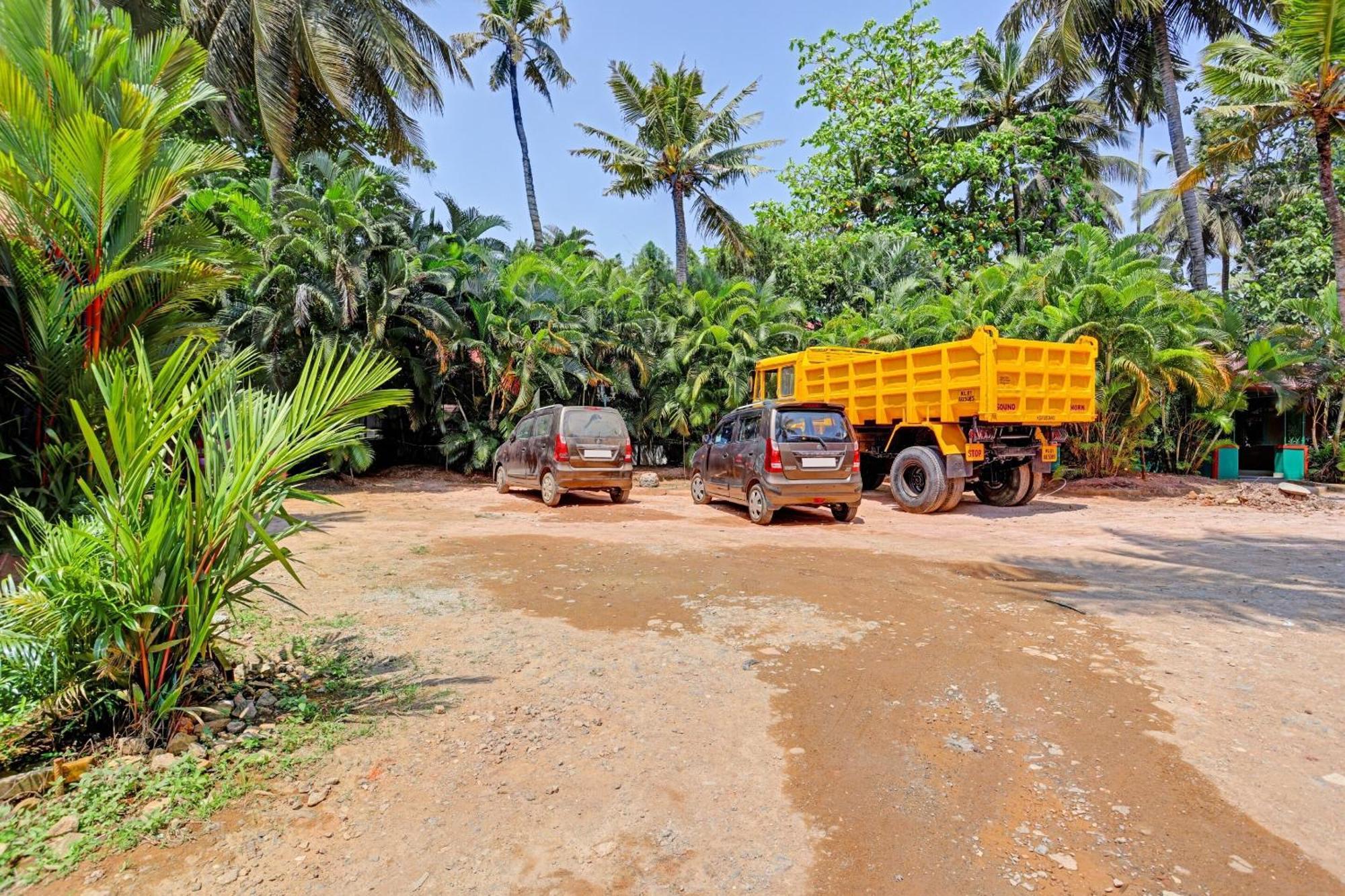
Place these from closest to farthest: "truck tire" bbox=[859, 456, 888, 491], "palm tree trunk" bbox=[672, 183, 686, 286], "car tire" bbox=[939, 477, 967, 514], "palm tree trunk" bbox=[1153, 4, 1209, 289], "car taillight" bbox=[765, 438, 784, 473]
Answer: "car taillight" bbox=[765, 438, 784, 473], "car tire" bbox=[939, 477, 967, 514], "truck tire" bbox=[859, 456, 888, 491], "palm tree trunk" bbox=[1153, 4, 1209, 289], "palm tree trunk" bbox=[672, 183, 686, 286]

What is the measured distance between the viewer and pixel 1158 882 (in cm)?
226

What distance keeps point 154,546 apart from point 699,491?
33.3 feet

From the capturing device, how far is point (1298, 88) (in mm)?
12305

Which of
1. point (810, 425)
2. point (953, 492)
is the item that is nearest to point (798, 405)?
point (810, 425)

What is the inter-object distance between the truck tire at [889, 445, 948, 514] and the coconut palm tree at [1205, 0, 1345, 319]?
29.1 ft

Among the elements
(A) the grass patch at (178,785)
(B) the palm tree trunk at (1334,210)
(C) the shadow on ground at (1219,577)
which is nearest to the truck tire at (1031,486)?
(C) the shadow on ground at (1219,577)

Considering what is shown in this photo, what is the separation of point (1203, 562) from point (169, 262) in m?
9.38

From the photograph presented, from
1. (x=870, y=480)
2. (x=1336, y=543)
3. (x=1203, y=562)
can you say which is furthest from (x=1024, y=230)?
(x=1203, y=562)

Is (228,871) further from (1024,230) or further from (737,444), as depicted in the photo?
(1024,230)

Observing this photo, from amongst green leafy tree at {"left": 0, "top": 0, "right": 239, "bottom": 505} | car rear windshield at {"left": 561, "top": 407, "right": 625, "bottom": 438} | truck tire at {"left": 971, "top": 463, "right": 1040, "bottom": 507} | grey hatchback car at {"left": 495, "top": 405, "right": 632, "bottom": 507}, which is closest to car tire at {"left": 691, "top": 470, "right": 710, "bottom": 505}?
grey hatchback car at {"left": 495, "top": 405, "right": 632, "bottom": 507}

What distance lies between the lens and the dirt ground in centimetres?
234

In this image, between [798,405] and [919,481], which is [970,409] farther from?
[798,405]

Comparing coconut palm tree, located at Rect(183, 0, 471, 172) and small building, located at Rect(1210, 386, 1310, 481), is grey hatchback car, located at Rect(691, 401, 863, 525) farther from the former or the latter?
small building, located at Rect(1210, 386, 1310, 481)

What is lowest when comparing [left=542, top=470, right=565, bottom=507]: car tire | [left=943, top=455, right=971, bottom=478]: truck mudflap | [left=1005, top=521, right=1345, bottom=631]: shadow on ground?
[left=1005, top=521, right=1345, bottom=631]: shadow on ground
